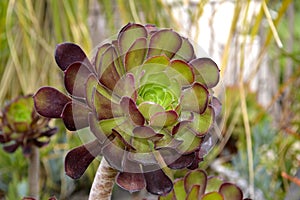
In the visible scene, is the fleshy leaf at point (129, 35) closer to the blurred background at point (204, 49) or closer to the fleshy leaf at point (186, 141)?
the fleshy leaf at point (186, 141)

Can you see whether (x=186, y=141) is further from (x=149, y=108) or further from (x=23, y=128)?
(x=23, y=128)

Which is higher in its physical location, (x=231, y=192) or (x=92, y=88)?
(x=92, y=88)

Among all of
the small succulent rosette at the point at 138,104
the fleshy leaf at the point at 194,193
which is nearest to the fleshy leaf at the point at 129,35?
the small succulent rosette at the point at 138,104

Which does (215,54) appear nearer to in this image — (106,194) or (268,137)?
(268,137)

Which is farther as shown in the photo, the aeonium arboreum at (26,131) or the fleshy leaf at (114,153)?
Result: the aeonium arboreum at (26,131)

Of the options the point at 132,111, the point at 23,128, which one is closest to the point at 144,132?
the point at 132,111

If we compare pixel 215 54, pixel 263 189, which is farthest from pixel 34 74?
pixel 263 189

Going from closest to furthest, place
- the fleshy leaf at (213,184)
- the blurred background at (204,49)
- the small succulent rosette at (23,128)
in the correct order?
the fleshy leaf at (213,184) < the small succulent rosette at (23,128) < the blurred background at (204,49)
